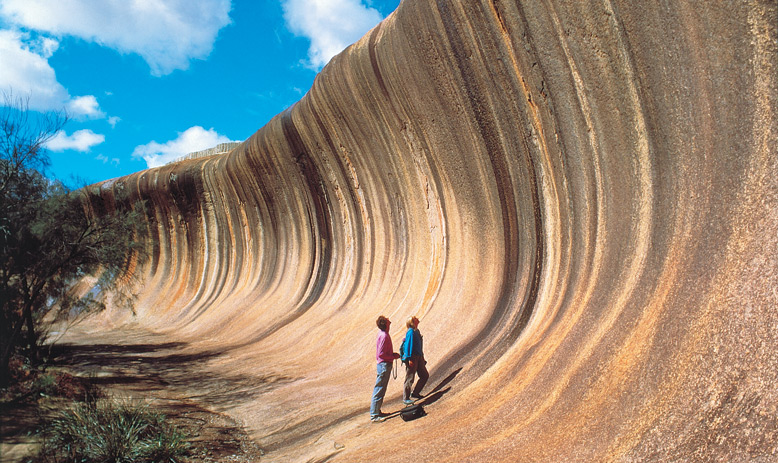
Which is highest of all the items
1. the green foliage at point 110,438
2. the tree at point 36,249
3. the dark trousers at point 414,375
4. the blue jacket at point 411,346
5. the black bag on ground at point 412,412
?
the tree at point 36,249

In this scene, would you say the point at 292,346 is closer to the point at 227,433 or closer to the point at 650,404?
the point at 227,433

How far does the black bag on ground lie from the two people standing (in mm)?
296

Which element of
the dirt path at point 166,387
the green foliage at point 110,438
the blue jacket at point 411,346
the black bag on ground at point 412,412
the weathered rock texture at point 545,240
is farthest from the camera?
the blue jacket at point 411,346

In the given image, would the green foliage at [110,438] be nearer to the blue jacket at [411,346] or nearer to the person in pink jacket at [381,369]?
the person in pink jacket at [381,369]

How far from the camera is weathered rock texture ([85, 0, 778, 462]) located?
346 centimetres

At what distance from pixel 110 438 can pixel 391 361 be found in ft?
8.42

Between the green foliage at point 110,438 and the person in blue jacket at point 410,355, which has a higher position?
the green foliage at point 110,438

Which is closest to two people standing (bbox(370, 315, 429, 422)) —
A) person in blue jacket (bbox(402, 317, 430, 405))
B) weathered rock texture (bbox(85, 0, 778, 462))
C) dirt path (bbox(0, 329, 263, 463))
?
person in blue jacket (bbox(402, 317, 430, 405))

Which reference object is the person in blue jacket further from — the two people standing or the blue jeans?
the blue jeans

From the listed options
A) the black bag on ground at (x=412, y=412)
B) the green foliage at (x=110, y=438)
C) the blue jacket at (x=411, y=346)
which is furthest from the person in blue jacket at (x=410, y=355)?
the green foliage at (x=110, y=438)

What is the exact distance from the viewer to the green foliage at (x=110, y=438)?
470cm

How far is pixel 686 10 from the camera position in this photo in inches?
176

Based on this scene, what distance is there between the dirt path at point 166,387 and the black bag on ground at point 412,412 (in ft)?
5.10

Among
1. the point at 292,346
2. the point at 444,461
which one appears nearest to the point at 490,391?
the point at 444,461
